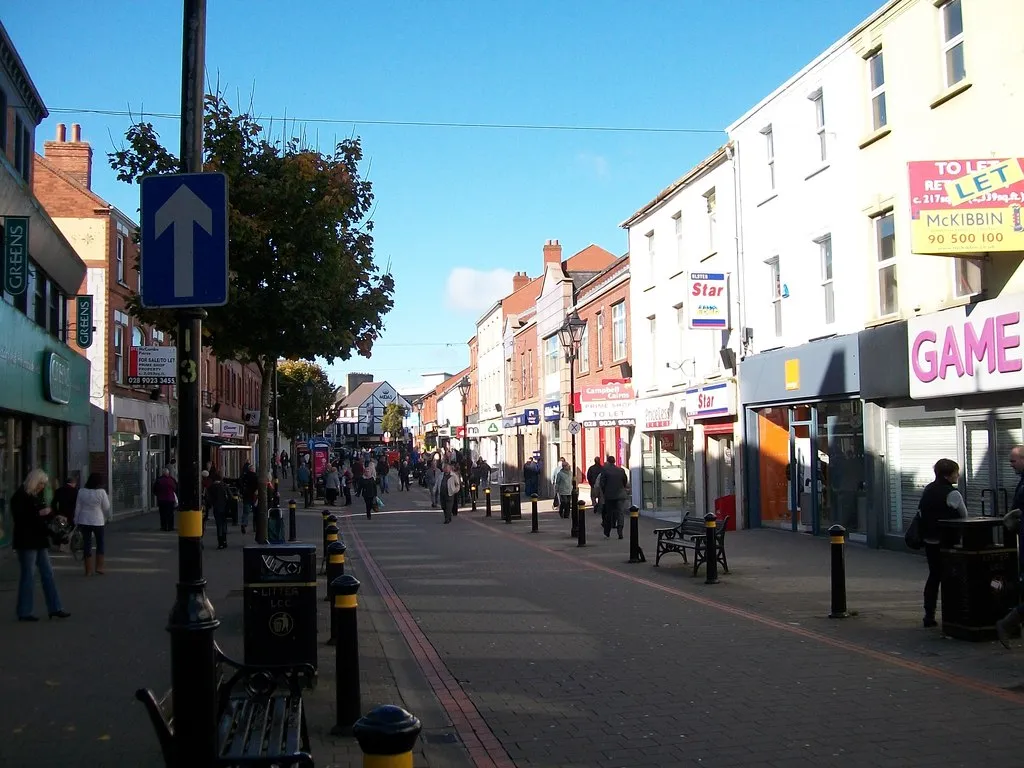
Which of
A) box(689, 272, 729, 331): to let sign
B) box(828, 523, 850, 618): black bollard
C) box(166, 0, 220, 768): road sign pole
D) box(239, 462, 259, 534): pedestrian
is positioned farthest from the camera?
box(239, 462, 259, 534): pedestrian

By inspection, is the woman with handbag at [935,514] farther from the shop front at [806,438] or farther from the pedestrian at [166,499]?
the pedestrian at [166,499]

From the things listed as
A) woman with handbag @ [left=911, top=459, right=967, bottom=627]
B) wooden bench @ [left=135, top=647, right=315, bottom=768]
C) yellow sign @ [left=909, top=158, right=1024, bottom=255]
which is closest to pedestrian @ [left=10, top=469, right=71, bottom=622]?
wooden bench @ [left=135, top=647, right=315, bottom=768]

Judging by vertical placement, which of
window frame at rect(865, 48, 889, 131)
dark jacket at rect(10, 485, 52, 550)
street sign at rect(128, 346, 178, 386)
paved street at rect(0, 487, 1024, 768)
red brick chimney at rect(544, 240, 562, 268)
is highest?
red brick chimney at rect(544, 240, 562, 268)

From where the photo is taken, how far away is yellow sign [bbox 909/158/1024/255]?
45.1ft

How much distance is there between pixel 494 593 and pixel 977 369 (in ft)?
26.0

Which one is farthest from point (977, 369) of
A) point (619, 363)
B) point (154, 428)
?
point (154, 428)

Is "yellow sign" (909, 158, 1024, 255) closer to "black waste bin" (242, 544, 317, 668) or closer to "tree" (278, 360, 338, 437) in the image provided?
"black waste bin" (242, 544, 317, 668)

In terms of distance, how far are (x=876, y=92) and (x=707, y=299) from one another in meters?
6.36

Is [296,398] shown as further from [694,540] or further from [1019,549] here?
[1019,549]

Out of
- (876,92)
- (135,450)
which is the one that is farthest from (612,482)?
(135,450)

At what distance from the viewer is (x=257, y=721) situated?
5.34 m

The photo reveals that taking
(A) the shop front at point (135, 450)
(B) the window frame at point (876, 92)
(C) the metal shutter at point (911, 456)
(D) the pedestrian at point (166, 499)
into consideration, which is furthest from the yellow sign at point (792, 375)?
(A) the shop front at point (135, 450)

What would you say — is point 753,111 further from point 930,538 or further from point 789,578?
point 930,538

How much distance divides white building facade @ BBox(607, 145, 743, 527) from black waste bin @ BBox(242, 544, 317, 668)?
15.4 meters
